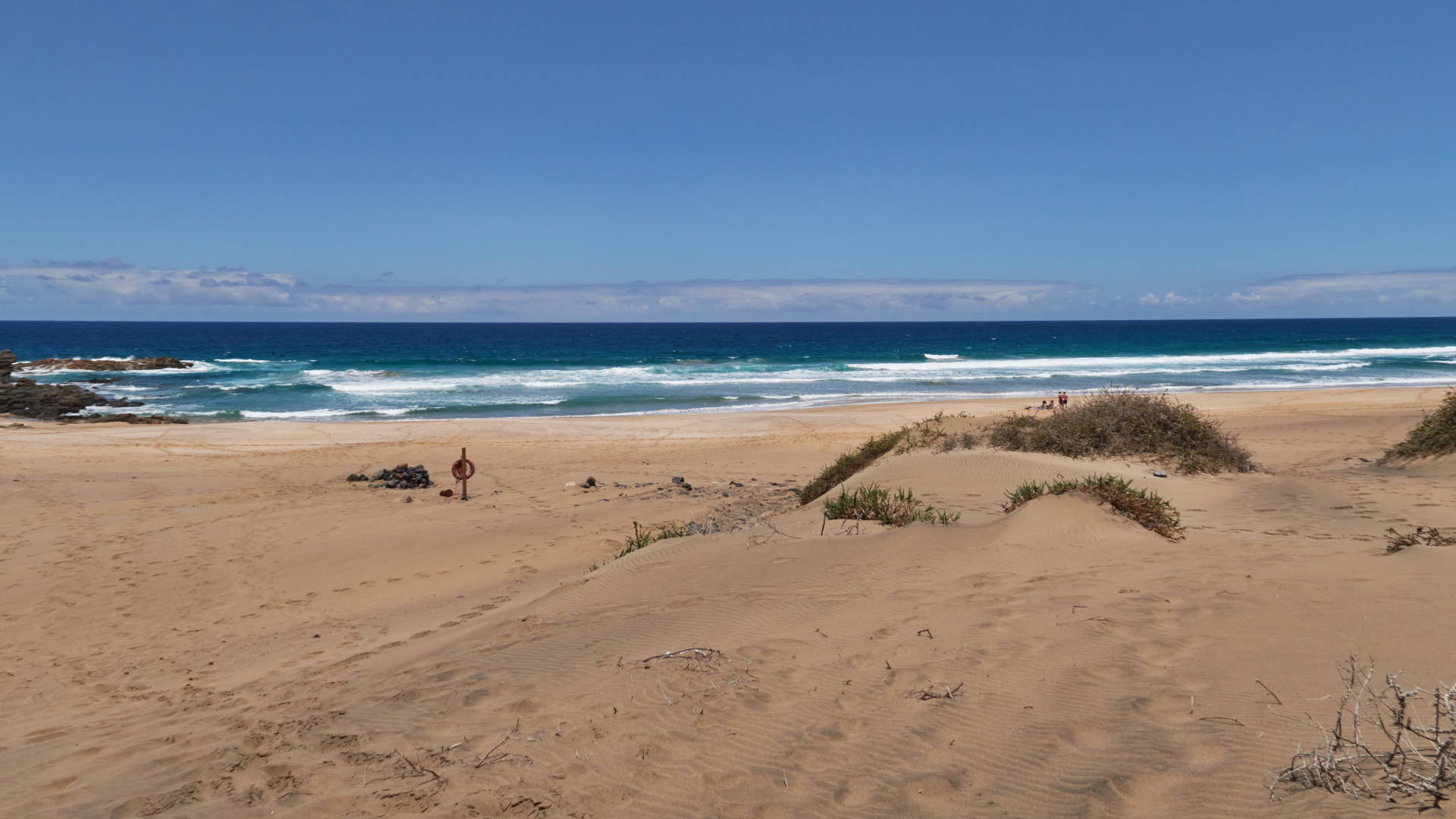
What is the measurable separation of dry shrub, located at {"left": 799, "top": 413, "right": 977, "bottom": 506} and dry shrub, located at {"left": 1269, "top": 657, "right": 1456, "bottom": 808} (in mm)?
8600

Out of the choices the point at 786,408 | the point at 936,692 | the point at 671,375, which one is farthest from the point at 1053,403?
the point at 671,375

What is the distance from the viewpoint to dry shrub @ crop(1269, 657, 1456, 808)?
2.58 metres

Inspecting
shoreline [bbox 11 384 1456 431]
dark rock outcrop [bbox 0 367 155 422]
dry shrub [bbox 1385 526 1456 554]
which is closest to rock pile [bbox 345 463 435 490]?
shoreline [bbox 11 384 1456 431]

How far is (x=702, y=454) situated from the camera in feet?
63.5

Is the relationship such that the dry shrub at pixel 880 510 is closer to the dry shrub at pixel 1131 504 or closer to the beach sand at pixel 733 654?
the beach sand at pixel 733 654

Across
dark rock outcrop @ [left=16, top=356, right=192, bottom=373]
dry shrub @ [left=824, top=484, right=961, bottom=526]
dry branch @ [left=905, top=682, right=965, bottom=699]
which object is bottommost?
dry branch @ [left=905, top=682, right=965, bottom=699]

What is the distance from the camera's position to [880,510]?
7.95 meters

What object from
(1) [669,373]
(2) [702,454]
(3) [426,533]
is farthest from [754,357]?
(3) [426,533]

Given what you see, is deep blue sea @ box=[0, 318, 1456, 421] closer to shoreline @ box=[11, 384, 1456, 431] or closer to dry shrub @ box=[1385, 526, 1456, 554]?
shoreline @ box=[11, 384, 1456, 431]

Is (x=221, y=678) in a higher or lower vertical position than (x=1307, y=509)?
lower

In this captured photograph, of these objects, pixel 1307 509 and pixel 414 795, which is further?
pixel 1307 509

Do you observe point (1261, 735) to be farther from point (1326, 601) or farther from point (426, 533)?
point (426, 533)

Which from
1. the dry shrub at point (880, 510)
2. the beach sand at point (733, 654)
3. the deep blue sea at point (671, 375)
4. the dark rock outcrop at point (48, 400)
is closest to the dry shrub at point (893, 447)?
the beach sand at point (733, 654)

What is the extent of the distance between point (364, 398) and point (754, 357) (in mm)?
33337
